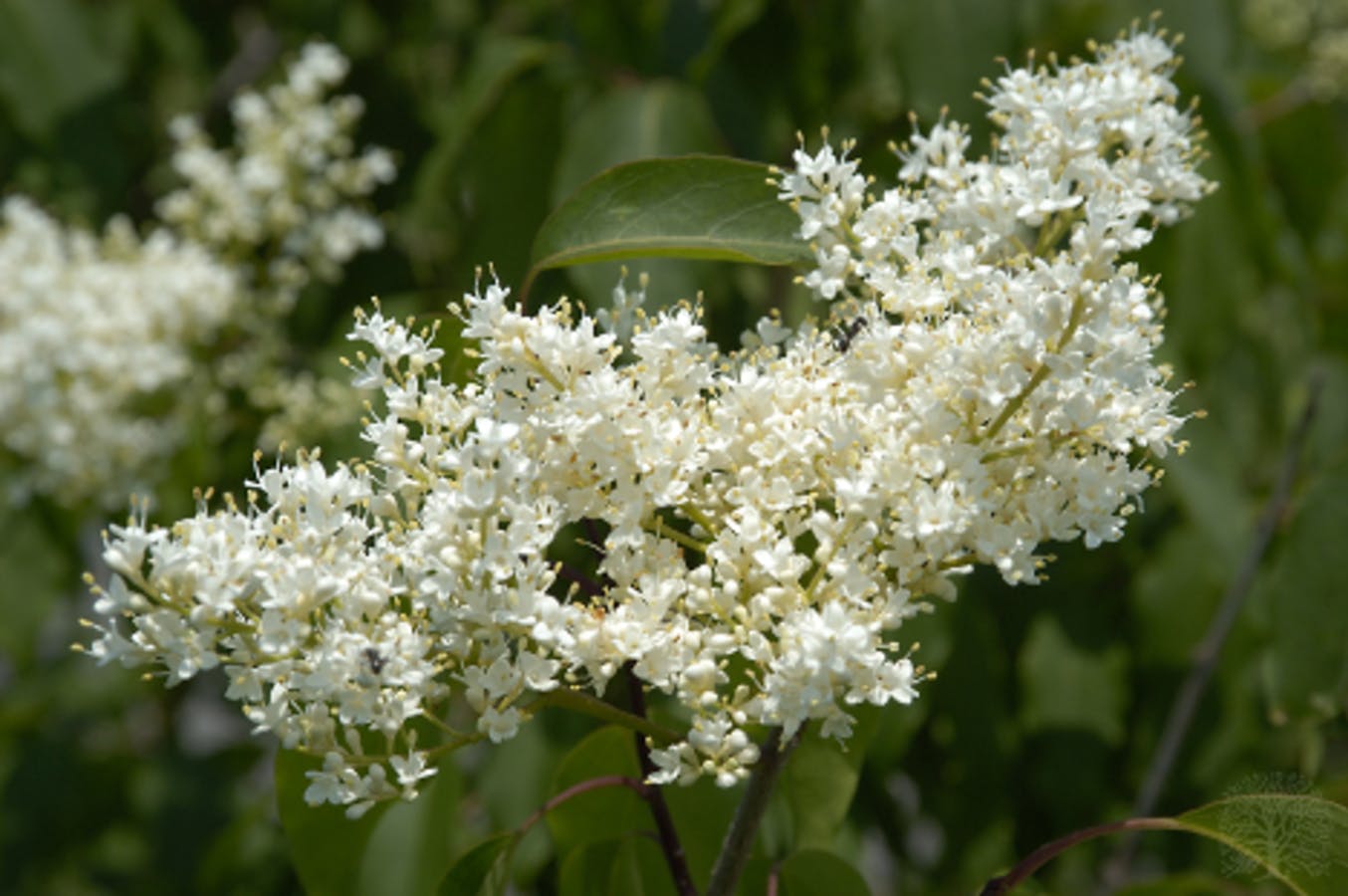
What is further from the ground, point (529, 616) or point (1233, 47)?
point (1233, 47)

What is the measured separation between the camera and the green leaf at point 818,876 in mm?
1528

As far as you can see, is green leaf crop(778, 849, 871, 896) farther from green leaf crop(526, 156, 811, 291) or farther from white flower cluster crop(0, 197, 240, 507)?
white flower cluster crop(0, 197, 240, 507)

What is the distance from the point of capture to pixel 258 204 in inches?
118

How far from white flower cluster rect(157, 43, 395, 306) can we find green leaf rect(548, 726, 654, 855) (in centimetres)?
163

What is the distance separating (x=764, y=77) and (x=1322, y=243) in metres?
1.77

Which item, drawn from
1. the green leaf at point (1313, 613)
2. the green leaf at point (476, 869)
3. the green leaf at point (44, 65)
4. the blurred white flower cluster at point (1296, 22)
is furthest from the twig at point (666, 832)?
the blurred white flower cluster at point (1296, 22)

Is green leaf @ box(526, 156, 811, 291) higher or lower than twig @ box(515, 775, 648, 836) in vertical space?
higher

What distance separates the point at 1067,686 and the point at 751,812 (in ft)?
5.38

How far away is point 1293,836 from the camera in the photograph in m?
1.24

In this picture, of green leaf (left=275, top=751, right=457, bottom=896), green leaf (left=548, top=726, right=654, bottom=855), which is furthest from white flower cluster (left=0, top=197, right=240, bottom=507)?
green leaf (left=548, top=726, right=654, bottom=855)

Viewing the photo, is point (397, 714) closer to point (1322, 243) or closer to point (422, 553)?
point (422, 553)

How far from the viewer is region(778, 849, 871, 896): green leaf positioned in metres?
1.53

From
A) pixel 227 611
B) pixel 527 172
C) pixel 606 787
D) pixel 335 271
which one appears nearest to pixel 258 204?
pixel 335 271

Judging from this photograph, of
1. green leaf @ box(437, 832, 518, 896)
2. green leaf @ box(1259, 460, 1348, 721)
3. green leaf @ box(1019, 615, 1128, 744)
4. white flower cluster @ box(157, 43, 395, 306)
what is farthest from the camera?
white flower cluster @ box(157, 43, 395, 306)
